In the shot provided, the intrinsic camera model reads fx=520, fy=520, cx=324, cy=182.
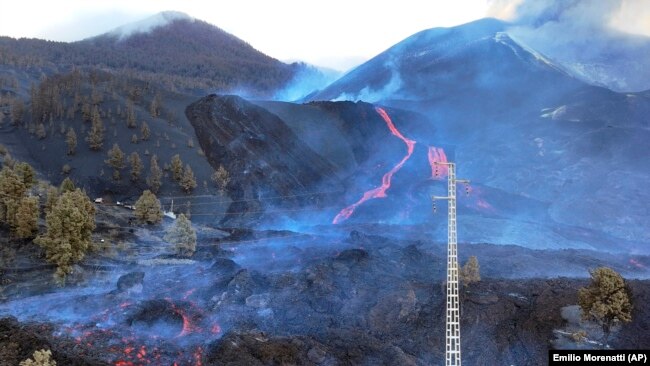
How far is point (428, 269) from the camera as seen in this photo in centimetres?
4566

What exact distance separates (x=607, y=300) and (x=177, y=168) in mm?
56984

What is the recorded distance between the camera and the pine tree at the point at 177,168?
2820 inches

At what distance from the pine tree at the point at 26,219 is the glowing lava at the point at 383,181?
38.9m

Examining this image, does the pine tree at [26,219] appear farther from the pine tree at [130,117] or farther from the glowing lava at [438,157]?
the glowing lava at [438,157]

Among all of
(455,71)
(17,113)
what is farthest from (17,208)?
(455,71)

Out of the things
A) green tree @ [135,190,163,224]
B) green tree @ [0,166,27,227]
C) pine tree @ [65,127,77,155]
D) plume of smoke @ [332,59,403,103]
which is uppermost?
plume of smoke @ [332,59,403,103]

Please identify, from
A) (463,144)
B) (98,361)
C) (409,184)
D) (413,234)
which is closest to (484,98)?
(463,144)

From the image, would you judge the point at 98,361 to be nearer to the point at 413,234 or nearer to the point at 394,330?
the point at 394,330

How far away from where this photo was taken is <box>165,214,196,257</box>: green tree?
50125mm

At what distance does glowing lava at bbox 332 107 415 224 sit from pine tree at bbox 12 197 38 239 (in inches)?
1532

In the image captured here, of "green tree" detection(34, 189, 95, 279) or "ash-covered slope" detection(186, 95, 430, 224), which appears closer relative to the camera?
"green tree" detection(34, 189, 95, 279)

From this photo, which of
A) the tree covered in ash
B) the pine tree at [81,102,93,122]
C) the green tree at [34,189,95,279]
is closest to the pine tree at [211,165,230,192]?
the pine tree at [81,102,93,122]

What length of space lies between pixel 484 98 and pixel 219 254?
272ft

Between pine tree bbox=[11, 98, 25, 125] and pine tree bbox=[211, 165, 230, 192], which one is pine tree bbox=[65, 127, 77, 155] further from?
pine tree bbox=[211, 165, 230, 192]
